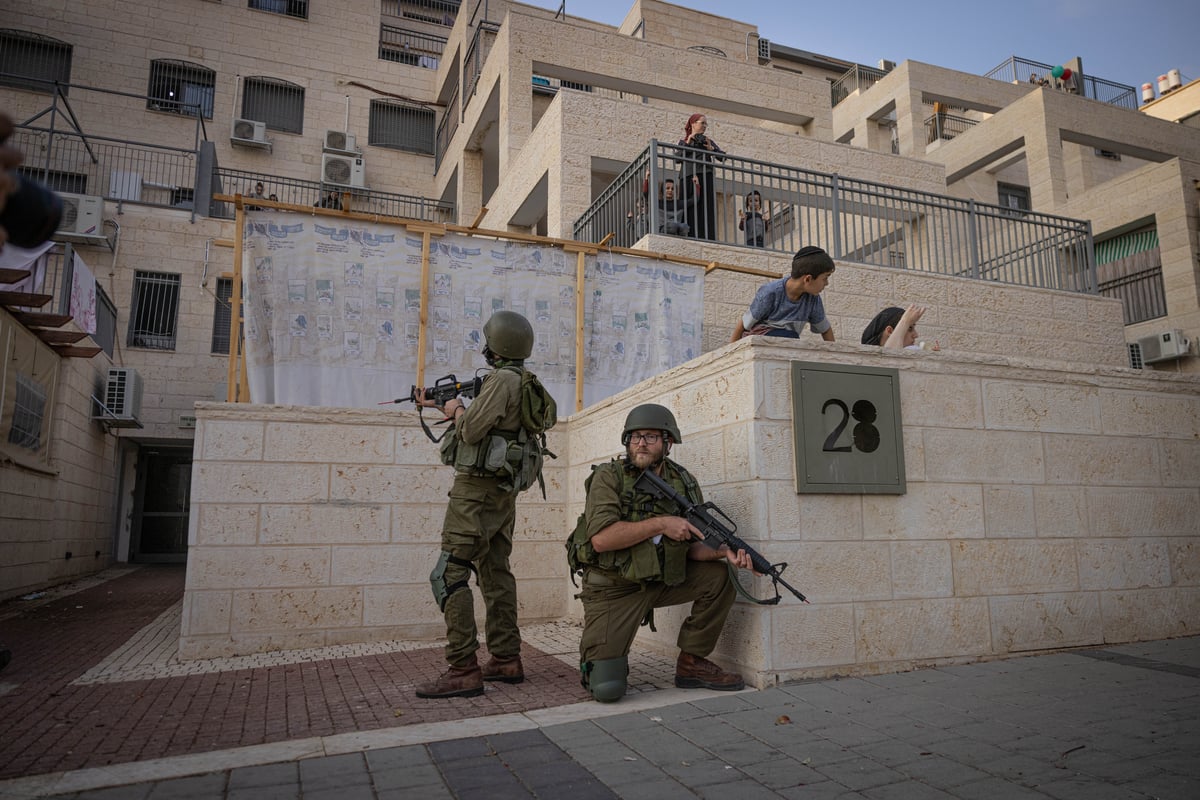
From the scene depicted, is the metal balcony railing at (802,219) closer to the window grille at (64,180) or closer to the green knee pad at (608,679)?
the green knee pad at (608,679)

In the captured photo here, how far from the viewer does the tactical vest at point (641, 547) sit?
3926 millimetres

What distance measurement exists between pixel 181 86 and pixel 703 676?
2080cm

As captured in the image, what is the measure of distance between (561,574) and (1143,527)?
4.24m

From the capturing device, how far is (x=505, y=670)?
14.7 ft

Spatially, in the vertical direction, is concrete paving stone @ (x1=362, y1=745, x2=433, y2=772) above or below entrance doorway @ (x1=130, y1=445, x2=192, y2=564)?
below

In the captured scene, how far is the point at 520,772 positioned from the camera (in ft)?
9.61

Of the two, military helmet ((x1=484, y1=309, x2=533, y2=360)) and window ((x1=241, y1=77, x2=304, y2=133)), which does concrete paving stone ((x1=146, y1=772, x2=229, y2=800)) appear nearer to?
Result: military helmet ((x1=484, y1=309, x2=533, y2=360))

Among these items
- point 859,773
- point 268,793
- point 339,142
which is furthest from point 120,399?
point 859,773

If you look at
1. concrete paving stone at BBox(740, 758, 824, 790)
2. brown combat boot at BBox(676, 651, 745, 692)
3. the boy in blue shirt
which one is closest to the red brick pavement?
brown combat boot at BBox(676, 651, 745, 692)

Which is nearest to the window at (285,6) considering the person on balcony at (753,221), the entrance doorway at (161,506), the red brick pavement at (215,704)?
the entrance doorway at (161,506)

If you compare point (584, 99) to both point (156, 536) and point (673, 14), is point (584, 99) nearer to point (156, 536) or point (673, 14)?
point (673, 14)

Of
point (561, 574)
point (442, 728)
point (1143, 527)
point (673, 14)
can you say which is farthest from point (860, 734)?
point (673, 14)

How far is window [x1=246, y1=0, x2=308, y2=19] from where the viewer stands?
820 inches

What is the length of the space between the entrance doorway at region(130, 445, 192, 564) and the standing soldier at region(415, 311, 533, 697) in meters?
13.0
